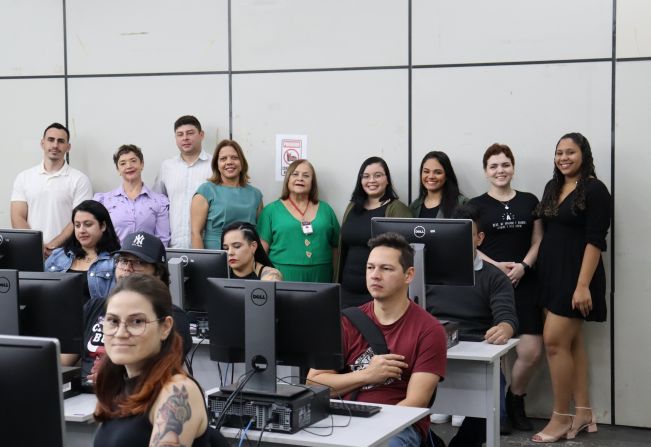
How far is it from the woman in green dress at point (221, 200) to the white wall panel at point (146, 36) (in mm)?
819

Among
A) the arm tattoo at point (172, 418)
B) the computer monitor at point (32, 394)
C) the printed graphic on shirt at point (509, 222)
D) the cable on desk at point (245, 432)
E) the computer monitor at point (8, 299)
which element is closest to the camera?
the computer monitor at point (32, 394)

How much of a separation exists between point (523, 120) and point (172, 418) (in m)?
4.05

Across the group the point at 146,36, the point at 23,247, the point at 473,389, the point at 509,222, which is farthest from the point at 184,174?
the point at 473,389

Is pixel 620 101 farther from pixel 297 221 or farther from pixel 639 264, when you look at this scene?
pixel 297 221

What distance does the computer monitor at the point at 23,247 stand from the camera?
461cm

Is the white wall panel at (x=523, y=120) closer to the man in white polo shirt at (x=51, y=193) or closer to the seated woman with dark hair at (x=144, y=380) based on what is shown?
the man in white polo shirt at (x=51, y=193)

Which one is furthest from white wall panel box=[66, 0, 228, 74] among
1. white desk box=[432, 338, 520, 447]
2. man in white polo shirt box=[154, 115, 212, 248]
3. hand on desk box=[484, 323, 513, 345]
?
white desk box=[432, 338, 520, 447]

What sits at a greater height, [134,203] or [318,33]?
[318,33]

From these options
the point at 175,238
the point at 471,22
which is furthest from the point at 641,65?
the point at 175,238

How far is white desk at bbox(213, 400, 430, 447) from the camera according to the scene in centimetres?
298

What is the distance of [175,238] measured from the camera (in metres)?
6.42

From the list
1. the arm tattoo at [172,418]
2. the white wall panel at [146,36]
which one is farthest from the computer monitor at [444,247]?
the white wall panel at [146,36]

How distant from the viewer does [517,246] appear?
5.61 meters

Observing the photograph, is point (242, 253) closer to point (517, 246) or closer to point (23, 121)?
point (517, 246)
